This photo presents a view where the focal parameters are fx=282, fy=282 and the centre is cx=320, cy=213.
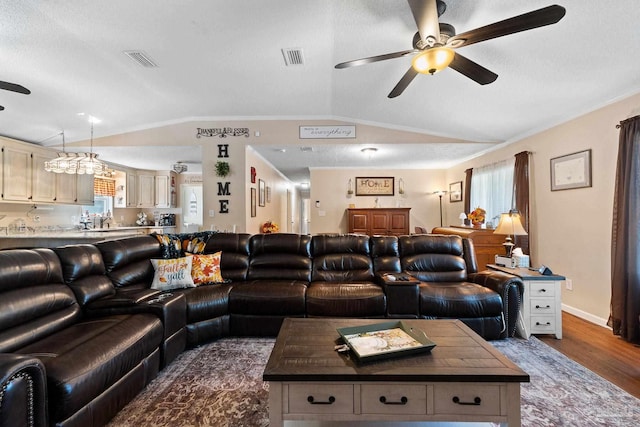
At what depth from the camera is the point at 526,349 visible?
254cm

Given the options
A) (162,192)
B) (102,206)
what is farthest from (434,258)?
(102,206)

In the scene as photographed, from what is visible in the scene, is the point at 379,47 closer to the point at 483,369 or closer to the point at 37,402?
the point at 483,369

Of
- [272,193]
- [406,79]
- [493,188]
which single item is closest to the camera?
[406,79]

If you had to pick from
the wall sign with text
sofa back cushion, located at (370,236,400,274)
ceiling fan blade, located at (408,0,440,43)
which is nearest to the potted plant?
the wall sign with text

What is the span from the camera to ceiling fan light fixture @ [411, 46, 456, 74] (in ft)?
6.51

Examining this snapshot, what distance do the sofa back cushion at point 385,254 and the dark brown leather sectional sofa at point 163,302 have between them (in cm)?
1

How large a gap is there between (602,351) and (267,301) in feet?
10.00

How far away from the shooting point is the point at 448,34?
2.15m

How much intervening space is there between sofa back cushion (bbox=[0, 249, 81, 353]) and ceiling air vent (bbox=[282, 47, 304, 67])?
2.65 meters

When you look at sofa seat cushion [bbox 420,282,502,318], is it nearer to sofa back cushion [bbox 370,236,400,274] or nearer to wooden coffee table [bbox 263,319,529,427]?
sofa back cushion [bbox 370,236,400,274]

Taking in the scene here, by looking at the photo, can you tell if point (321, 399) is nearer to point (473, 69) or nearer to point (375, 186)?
point (473, 69)

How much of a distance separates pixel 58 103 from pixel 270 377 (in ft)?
15.2

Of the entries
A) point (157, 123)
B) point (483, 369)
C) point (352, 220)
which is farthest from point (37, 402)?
point (352, 220)

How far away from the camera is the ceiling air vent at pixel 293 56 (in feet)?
9.28
